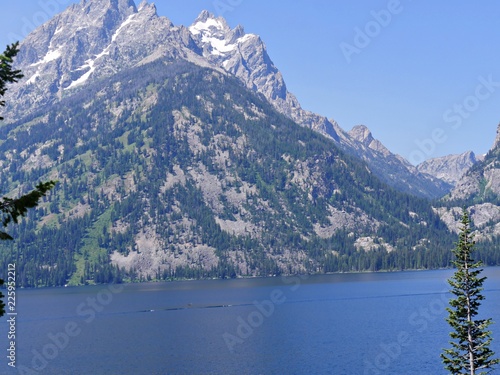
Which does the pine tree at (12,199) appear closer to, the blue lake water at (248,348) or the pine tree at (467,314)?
the pine tree at (467,314)

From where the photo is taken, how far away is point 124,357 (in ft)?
487

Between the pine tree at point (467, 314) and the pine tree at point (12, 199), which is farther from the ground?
the pine tree at point (12, 199)

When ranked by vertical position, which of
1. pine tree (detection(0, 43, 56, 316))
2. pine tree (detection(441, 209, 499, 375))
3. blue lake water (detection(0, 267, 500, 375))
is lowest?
blue lake water (detection(0, 267, 500, 375))

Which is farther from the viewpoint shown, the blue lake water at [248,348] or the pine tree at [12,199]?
the blue lake water at [248,348]

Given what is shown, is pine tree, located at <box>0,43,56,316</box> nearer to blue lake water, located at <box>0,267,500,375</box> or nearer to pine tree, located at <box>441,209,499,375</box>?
pine tree, located at <box>441,209,499,375</box>

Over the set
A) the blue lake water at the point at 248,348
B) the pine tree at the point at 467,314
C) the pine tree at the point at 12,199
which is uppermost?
the pine tree at the point at 12,199

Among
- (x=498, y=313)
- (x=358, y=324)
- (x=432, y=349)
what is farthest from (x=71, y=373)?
(x=498, y=313)

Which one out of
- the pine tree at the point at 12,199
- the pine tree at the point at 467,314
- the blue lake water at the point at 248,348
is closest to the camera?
the pine tree at the point at 12,199

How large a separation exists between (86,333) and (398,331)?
90.5 metres

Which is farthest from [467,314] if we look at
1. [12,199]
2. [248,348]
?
[248,348]

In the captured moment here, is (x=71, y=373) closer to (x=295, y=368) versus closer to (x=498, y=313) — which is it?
(x=295, y=368)

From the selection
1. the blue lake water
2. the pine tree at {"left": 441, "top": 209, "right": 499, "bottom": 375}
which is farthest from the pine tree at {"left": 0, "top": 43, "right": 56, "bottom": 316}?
the blue lake water

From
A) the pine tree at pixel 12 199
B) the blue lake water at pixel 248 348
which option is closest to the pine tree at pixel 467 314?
the pine tree at pixel 12 199

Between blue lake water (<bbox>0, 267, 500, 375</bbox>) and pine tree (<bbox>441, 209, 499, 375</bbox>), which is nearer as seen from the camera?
pine tree (<bbox>441, 209, 499, 375</bbox>)
